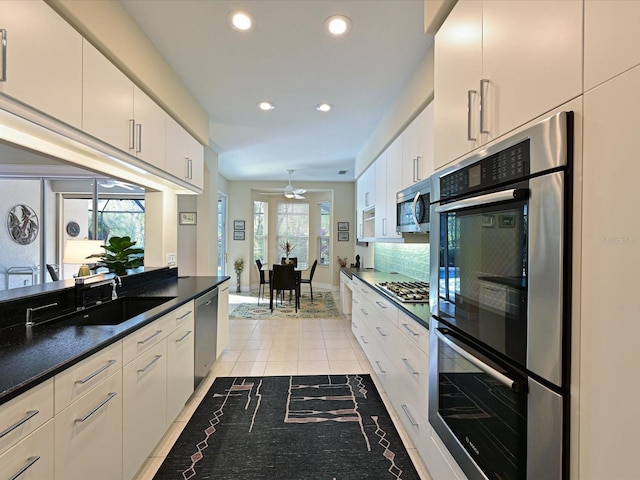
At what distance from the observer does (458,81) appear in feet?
4.43

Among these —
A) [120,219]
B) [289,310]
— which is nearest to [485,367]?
[120,219]

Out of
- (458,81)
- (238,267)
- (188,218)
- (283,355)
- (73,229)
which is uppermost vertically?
(458,81)

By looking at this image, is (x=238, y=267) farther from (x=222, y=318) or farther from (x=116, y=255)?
(x=116, y=255)

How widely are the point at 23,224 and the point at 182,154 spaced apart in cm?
129

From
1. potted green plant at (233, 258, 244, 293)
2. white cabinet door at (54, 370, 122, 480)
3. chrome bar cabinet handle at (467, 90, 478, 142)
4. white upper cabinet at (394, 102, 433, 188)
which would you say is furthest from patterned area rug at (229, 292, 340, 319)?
chrome bar cabinet handle at (467, 90, 478, 142)

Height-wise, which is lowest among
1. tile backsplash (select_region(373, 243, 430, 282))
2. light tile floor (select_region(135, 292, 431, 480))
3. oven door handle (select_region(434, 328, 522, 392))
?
light tile floor (select_region(135, 292, 431, 480))

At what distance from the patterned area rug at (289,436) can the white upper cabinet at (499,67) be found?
180 centimetres

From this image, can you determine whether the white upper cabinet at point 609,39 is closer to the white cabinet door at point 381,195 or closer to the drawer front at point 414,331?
the drawer front at point 414,331

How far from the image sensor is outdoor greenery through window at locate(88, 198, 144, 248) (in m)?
3.35

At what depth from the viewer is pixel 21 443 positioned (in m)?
A: 0.95

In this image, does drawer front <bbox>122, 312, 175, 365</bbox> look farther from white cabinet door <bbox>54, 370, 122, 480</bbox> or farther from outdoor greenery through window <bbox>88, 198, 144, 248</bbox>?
outdoor greenery through window <bbox>88, 198, 144, 248</bbox>

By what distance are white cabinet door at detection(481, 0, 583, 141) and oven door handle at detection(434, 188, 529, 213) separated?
8.5 inches

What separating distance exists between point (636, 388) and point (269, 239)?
328 inches

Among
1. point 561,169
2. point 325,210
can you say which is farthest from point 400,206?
point 325,210
